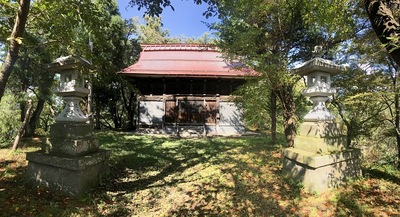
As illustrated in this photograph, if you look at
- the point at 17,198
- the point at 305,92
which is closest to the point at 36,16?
the point at 17,198

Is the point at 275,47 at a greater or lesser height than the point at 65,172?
greater

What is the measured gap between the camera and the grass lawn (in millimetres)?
3826

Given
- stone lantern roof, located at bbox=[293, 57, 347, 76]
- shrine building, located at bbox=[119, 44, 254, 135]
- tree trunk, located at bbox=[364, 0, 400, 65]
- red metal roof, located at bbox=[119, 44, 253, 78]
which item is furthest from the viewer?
shrine building, located at bbox=[119, 44, 254, 135]

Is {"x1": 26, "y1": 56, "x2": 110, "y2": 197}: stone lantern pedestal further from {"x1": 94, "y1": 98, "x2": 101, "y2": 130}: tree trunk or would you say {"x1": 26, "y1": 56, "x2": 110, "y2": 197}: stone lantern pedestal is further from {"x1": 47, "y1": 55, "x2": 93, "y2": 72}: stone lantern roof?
{"x1": 94, "y1": 98, "x2": 101, "y2": 130}: tree trunk

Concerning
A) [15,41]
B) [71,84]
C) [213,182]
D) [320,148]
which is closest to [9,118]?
[71,84]

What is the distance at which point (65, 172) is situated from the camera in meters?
4.33

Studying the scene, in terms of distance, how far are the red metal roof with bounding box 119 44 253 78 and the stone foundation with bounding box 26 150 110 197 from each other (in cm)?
1019

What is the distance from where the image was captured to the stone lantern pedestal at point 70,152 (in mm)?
4305

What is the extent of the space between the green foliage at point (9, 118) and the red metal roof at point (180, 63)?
6.05m

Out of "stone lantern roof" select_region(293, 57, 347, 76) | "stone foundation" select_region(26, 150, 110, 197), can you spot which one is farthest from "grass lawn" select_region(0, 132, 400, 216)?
"stone lantern roof" select_region(293, 57, 347, 76)

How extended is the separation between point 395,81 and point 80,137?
7203 millimetres

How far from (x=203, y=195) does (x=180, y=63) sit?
12.9 m

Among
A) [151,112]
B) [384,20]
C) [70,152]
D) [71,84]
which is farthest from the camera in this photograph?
[151,112]

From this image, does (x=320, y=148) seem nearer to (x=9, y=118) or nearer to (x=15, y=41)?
(x=15, y=41)
